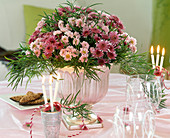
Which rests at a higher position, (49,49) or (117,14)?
(117,14)

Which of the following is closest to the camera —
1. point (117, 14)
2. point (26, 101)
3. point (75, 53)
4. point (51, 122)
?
point (51, 122)

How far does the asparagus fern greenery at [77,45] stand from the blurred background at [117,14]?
230cm

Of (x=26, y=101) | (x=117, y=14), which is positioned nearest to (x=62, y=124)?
(x=26, y=101)

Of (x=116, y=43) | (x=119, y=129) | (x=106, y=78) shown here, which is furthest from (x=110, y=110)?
(x=119, y=129)

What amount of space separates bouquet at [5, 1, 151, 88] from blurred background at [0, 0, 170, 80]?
2.30 m

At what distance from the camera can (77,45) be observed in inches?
31.4

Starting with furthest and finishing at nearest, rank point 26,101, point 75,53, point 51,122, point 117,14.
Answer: point 117,14 < point 26,101 < point 75,53 < point 51,122

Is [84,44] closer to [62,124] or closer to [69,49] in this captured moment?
[69,49]

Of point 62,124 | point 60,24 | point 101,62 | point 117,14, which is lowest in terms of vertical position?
point 62,124

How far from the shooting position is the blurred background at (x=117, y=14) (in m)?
3.36

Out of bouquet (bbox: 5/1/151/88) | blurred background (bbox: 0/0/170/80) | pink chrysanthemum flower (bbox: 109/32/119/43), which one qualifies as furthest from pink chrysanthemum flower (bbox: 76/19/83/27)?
blurred background (bbox: 0/0/170/80)

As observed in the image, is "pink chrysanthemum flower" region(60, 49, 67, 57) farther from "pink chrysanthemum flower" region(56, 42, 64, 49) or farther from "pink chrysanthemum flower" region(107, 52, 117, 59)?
"pink chrysanthemum flower" region(107, 52, 117, 59)

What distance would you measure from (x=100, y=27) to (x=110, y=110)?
1.19 feet

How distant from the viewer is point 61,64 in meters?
0.81
